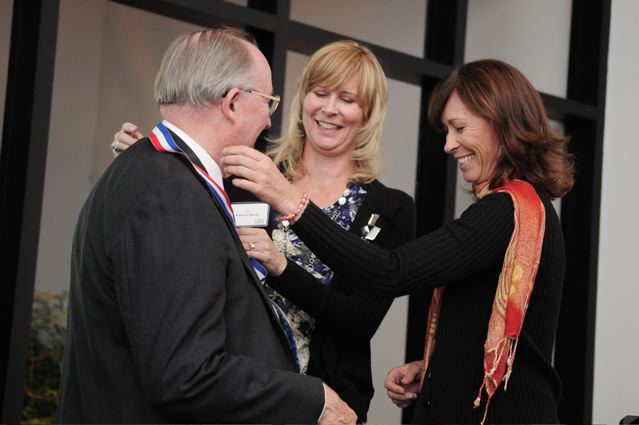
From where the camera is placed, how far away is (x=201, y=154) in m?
1.72

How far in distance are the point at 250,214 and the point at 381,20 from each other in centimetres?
315

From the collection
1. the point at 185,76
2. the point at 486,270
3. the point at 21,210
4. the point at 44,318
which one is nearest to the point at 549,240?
the point at 486,270

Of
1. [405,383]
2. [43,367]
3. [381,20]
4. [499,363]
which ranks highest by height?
[381,20]

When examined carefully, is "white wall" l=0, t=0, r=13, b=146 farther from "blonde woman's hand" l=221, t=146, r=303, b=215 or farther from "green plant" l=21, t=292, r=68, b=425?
"blonde woman's hand" l=221, t=146, r=303, b=215

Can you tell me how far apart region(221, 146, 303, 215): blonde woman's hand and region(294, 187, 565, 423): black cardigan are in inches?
2.1

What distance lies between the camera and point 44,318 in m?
4.39

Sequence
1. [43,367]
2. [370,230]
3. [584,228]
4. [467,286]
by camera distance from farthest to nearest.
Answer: [584,228], [43,367], [370,230], [467,286]

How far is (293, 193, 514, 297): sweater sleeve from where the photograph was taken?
1921mm

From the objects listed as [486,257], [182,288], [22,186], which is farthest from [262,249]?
[22,186]

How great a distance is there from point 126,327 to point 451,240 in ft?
2.64

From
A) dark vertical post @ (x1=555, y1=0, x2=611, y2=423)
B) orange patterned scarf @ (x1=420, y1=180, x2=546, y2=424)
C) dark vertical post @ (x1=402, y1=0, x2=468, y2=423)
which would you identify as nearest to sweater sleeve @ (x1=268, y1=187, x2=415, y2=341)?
orange patterned scarf @ (x1=420, y1=180, x2=546, y2=424)

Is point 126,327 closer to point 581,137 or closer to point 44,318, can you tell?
point 44,318

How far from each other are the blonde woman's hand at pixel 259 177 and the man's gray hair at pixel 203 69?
121 mm

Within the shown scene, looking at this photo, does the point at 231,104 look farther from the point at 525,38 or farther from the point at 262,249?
the point at 525,38
